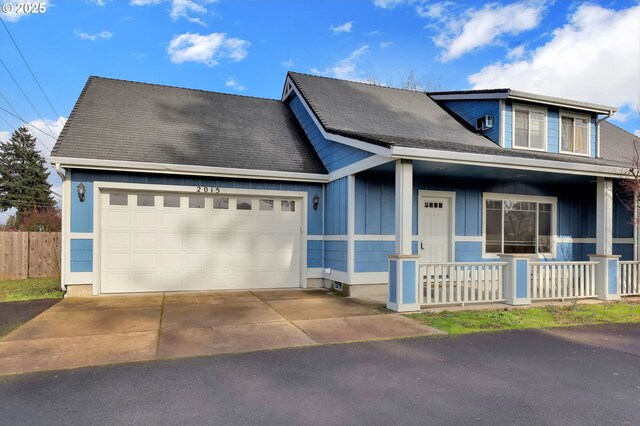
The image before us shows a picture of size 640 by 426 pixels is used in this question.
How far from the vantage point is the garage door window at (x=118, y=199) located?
27.2ft

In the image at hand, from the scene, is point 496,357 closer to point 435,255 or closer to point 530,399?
point 530,399

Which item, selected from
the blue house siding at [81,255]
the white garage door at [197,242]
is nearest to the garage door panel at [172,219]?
the white garage door at [197,242]

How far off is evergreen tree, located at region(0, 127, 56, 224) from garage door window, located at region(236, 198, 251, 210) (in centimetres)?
3189

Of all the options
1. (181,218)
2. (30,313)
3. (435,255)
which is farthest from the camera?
(435,255)

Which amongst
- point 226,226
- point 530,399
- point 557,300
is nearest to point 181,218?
point 226,226

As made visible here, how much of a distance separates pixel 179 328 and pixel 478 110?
1000cm

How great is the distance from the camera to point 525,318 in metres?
6.50

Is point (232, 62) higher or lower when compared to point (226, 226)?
higher

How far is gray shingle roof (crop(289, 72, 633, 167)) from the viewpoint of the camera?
9.41 m

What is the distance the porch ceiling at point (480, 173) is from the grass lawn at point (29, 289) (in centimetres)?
714

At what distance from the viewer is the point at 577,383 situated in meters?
3.77

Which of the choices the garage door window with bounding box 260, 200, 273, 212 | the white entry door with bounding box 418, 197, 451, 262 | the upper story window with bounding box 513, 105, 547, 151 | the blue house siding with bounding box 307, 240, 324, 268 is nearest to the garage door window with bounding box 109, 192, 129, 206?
the garage door window with bounding box 260, 200, 273, 212

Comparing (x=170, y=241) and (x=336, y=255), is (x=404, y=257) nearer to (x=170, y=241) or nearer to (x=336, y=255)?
(x=336, y=255)

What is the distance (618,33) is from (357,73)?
631 inches
